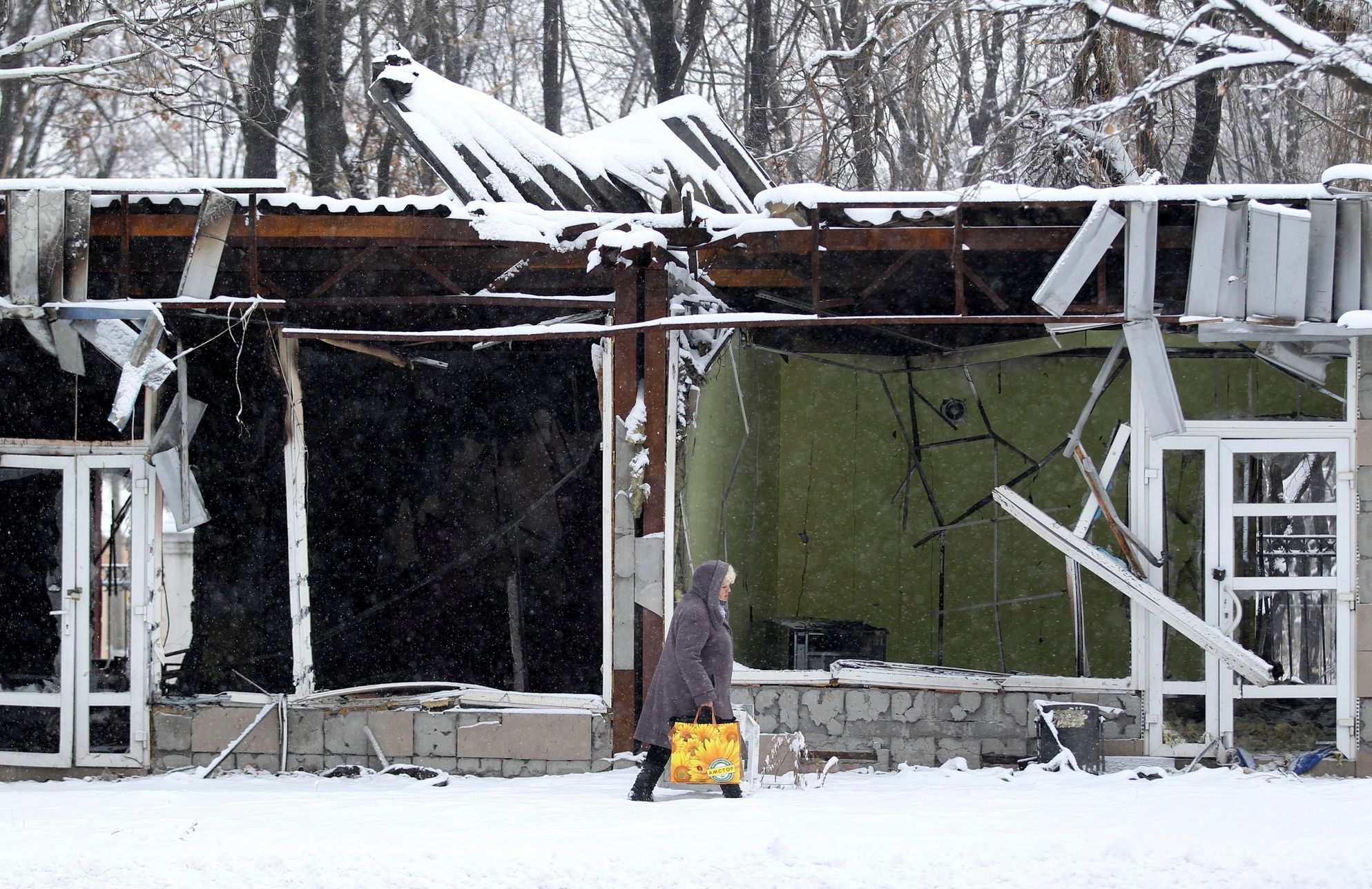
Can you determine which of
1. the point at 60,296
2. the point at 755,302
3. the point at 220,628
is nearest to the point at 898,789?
the point at 755,302

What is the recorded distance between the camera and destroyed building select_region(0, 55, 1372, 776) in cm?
802

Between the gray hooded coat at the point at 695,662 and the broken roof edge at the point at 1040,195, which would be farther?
the broken roof edge at the point at 1040,195

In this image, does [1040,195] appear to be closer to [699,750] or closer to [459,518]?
[699,750]

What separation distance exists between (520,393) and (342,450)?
1654mm

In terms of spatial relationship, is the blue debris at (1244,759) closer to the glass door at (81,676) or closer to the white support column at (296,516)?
the white support column at (296,516)

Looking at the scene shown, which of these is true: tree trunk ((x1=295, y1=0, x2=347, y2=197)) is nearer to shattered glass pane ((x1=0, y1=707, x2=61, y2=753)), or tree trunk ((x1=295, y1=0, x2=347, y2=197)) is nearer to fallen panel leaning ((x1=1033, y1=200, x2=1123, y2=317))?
shattered glass pane ((x1=0, y1=707, x2=61, y2=753))

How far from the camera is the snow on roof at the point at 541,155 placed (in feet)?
27.9

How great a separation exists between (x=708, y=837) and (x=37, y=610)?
614cm

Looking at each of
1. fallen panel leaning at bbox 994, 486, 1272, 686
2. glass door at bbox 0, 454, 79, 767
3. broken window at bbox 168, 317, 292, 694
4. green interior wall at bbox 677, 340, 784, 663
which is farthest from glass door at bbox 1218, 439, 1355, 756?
glass door at bbox 0, 454, 79, 767

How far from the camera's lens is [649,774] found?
6.98 metres

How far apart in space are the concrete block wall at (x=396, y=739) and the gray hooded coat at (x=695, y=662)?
1.79 m

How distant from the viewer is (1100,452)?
11.2m

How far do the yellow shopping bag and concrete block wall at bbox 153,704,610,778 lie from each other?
76.5 inches

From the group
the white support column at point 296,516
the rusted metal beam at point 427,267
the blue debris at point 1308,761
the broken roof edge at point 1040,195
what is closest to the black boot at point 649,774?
the white support column at point 296,516
